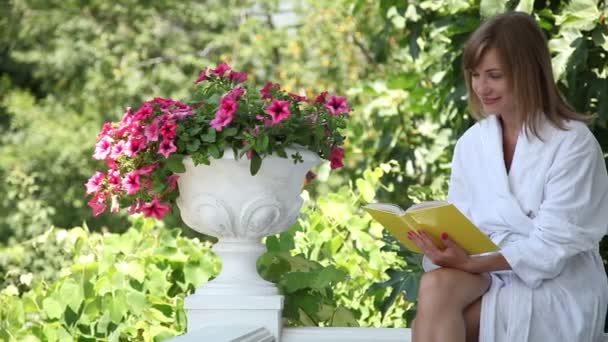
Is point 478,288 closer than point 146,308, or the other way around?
point 478,288

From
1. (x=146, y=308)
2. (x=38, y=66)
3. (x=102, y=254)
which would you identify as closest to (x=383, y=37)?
(x=102, y=254)

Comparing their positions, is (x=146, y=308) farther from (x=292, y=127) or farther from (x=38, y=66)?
(x=38, y=66)

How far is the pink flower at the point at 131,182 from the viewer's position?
10.0 ft

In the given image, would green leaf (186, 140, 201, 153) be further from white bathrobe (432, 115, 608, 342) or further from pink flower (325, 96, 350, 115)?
white bathrobe (432, 115, 608, 342)

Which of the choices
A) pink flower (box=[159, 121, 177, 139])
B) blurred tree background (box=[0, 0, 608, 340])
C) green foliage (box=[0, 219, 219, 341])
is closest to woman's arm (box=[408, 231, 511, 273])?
pink flower (box=[159, 121, 177, 139])

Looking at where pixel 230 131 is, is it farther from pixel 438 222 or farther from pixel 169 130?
pixel 438 222

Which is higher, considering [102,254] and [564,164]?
[564,164]

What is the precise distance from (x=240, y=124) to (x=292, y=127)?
141mm

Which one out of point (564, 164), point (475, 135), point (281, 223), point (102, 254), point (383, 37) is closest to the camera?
point (564, 164)

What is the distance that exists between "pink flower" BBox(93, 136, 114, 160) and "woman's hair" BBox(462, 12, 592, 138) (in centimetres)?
100

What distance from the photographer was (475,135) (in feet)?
9.43

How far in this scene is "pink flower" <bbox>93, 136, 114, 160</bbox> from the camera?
310 centimetres

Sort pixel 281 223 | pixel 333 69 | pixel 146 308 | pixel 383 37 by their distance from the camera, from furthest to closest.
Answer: pixel 333 69, pixel 383 37, pixel 146 308, pixel 281 223

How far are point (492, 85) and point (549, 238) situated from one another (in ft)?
1.31
